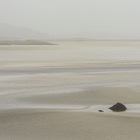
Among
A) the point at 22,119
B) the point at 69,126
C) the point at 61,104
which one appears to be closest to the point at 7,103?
the point at 61,104

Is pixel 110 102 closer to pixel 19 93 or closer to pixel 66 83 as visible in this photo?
pixel 19 93

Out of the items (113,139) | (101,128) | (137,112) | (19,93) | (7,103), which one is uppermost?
(19,93)

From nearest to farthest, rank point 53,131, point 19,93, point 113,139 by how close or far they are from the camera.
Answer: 1. point 113,139
2. point 53,131
3. point 19,93

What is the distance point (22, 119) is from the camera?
32.3 feet

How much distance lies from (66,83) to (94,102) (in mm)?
5466

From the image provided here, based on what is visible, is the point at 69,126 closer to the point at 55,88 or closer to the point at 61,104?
the point at 61,104

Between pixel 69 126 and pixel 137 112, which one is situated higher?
pixel 137 112

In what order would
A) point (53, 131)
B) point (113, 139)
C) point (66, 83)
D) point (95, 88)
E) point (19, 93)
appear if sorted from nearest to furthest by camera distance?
point (113, 139), point (53, 131), point (19, 93), point (95, 88), point (66, 83)

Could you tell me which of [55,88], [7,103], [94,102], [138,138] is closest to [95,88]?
[55,88]

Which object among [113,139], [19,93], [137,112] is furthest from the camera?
[19,93]

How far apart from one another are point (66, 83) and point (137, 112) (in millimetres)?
7869

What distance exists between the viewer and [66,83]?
60.3ft

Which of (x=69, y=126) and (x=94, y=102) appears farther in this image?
(x=94, y=102)

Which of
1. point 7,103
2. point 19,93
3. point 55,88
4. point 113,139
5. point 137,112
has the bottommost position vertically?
point 113,139
